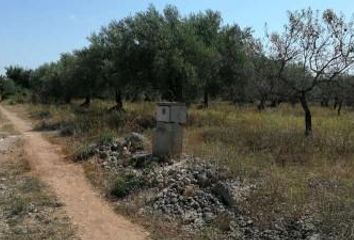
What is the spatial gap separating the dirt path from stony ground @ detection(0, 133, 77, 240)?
0.73ft

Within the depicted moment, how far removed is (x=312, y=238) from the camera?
746 cm

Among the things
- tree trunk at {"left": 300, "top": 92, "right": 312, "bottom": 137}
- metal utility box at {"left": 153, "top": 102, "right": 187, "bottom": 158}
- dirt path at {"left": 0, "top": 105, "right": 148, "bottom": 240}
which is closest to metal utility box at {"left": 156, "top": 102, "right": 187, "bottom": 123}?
metal utility box at {"left": 153, "top": 102, "right": 187, "bottom": 158}

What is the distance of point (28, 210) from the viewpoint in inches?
405

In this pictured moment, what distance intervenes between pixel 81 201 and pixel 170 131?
305 centimetres

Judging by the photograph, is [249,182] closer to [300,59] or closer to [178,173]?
[178,173]

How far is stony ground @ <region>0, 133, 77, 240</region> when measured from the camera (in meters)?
8.82

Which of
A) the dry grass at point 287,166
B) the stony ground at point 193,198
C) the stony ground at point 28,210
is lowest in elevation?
the stony ground at point 28,210

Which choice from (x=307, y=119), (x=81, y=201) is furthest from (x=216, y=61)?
(x=81, y=201)

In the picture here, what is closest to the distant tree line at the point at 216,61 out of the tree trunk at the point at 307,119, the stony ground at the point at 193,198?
the tree trunk at the point at 307,119

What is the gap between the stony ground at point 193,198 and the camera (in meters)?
8.20

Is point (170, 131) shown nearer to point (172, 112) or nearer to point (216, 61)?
point (172, 112)

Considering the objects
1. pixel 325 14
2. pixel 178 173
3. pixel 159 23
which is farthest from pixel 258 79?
pixel 178 173

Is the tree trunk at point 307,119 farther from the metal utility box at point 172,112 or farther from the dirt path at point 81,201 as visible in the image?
the dirt path at point 81,201

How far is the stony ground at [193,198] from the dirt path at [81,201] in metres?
0.44
